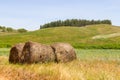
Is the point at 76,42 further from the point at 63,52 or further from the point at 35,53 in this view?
the point at 35,53

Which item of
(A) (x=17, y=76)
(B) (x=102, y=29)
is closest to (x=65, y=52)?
(A) (x=17, y=76)

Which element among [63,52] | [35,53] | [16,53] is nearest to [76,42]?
[63,52]

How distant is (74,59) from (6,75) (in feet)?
51.6

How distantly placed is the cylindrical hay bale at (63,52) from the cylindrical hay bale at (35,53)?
924 mm

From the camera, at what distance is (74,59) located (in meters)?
23.4

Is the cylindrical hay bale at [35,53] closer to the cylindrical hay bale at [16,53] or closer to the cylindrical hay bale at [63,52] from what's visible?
the cylindrical hay bale at [16,53]

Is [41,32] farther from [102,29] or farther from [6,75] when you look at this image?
[6,75]

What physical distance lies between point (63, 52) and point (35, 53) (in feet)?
9.05

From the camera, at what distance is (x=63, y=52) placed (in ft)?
73.1

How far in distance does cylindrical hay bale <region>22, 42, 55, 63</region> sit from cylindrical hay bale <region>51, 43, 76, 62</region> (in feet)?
3.03

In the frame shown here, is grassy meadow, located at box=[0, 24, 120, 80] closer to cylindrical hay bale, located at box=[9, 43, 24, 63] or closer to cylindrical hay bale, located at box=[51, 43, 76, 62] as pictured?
cylindrical hay bale, located at box=[51, 43, 76, 62]

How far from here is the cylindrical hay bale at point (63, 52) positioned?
2150cm

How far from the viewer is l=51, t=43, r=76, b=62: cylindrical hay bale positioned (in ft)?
70.5

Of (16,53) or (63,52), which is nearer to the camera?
(16,53)
